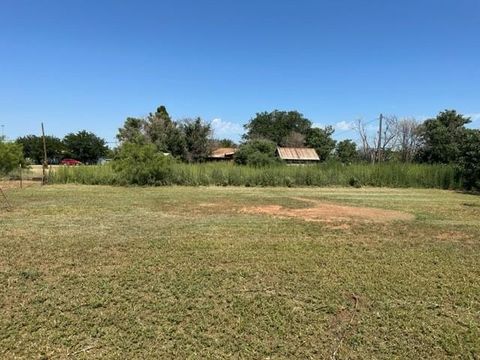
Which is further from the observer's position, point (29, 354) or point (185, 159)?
point (185, 159)

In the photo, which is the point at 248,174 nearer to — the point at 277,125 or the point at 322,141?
the point at 322,141

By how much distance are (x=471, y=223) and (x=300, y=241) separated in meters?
4.11

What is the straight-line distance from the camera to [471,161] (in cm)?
1762

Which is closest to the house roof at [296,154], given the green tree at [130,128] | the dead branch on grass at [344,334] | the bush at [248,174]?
the green tree at [130,128]

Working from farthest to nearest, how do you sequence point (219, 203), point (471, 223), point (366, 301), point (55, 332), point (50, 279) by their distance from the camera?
point (219, 203) < point (471, 223) < point (50, 279) < point (366, 301) < point (55, 332)

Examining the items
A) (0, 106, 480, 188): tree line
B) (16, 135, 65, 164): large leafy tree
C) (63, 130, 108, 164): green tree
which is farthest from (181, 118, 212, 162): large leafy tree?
(16, 135, 65, 164): large leafy tree

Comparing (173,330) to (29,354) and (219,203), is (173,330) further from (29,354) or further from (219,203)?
(219,203)

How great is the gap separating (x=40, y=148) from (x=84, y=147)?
18.6 feet

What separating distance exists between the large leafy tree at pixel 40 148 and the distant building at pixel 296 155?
33.0 meters

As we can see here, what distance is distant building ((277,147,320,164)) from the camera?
127 feet

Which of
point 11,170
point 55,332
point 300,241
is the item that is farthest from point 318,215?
point 11,170

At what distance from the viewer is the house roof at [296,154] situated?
128 ft

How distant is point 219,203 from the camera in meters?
10.6

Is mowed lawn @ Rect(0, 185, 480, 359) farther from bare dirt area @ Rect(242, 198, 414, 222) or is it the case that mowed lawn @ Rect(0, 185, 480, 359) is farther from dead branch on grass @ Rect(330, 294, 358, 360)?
bare dirt area @ Rect(242, 198, 414, 222)
